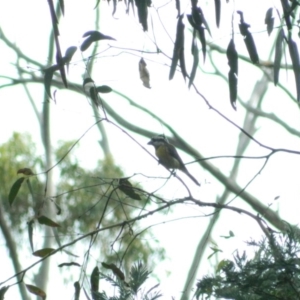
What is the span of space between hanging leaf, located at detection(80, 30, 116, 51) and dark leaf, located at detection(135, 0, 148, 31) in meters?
0.11

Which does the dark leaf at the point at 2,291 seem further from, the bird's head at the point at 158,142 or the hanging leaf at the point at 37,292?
the bird's head at the point at 158,142

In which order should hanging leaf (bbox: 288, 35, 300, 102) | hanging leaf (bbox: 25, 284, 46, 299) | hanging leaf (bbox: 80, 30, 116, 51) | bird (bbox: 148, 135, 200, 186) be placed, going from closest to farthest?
hanging leaf (bbox: 25, 284, 46, 299) → hanging leaf (bbox: 288, 35, 300, 102) → hanging leaf (bbox: 80, 30, 116, 51) → bird (bbox: 148, 135, 200, 186)

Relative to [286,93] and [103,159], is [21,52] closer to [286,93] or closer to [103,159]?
[103,159]

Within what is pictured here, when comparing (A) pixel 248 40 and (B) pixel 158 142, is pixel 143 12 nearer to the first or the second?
(A) pixel 248 40

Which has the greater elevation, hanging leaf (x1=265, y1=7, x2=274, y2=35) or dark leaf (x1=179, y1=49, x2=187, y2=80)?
hanging leaf (x1=265, y1=7, x2=274, y2=35)

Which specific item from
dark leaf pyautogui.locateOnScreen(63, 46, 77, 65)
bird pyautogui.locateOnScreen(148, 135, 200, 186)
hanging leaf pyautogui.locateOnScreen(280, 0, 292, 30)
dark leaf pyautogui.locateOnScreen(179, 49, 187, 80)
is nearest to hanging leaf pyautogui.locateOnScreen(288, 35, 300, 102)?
hanging leaf pyautogui.locateOnScreen(280, 0, 292, 30)

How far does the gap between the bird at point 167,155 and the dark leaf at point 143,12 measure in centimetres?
158

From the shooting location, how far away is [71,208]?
7836 millimetres

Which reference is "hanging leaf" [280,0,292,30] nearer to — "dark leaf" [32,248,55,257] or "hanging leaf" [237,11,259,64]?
"hanging leaf" [237,11,259,64]

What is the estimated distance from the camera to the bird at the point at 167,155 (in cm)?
389

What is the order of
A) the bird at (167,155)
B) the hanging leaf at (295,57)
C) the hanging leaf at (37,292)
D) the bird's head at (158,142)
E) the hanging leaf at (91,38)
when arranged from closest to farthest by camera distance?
the hanging leaf at (37,292), the hanging leaf at (295,57), the hanging leaf at (91,38), the bird at (167,155), the bird's head at (158,142)

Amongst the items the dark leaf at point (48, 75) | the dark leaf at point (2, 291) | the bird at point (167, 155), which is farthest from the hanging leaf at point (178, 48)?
the bird at point (167, 155)

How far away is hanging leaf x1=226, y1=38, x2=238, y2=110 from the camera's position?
2.09 metres

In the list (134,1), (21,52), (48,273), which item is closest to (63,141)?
(21,52)
